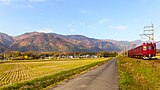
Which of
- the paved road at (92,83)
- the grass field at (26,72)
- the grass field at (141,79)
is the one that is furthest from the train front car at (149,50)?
the paved road at (92,83)

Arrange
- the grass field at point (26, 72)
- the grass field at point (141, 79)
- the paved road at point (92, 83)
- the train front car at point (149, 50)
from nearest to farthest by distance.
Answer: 1. the grass field at point (141, 79)
2. the paved road at point (92, 83)
3. the grass field at point (26, 72)
4. the train front car at point (149, 50)

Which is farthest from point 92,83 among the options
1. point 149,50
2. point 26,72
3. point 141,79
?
point 149,50

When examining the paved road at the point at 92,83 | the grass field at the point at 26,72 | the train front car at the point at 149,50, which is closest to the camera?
the paved road at the point at 92,83

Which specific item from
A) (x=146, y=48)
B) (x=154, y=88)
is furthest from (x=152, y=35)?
(x=154, y=88)

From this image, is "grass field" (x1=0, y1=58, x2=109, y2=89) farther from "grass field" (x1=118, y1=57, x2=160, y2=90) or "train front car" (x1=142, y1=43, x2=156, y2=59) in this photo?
"train front car" (x1=142, y1=43, x2=156, y2=59)

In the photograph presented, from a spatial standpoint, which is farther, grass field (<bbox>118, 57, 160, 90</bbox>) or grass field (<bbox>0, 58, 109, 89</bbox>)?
grass field (<bbox>0, 58, 109, 89</bbox>)

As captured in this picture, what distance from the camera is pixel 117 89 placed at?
1753 centimetres

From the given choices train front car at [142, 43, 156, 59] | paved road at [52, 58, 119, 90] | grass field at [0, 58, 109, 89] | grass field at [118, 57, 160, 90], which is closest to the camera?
grass field at [118, 57, 160, 90]

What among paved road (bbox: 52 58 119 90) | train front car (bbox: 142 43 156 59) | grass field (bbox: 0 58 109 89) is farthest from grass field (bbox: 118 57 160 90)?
train front car (bbox: 142 43 156 59)

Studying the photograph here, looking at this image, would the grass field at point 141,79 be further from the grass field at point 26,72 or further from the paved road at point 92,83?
the grass field at point 26,72

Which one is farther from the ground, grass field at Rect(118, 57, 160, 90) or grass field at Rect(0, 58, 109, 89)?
grass field at Rect(118, 57, 160, 90)

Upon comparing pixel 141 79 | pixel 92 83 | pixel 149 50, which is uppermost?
pixel 149 50

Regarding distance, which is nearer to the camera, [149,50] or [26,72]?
[26,72]

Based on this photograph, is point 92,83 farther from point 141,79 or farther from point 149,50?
point 149,50
